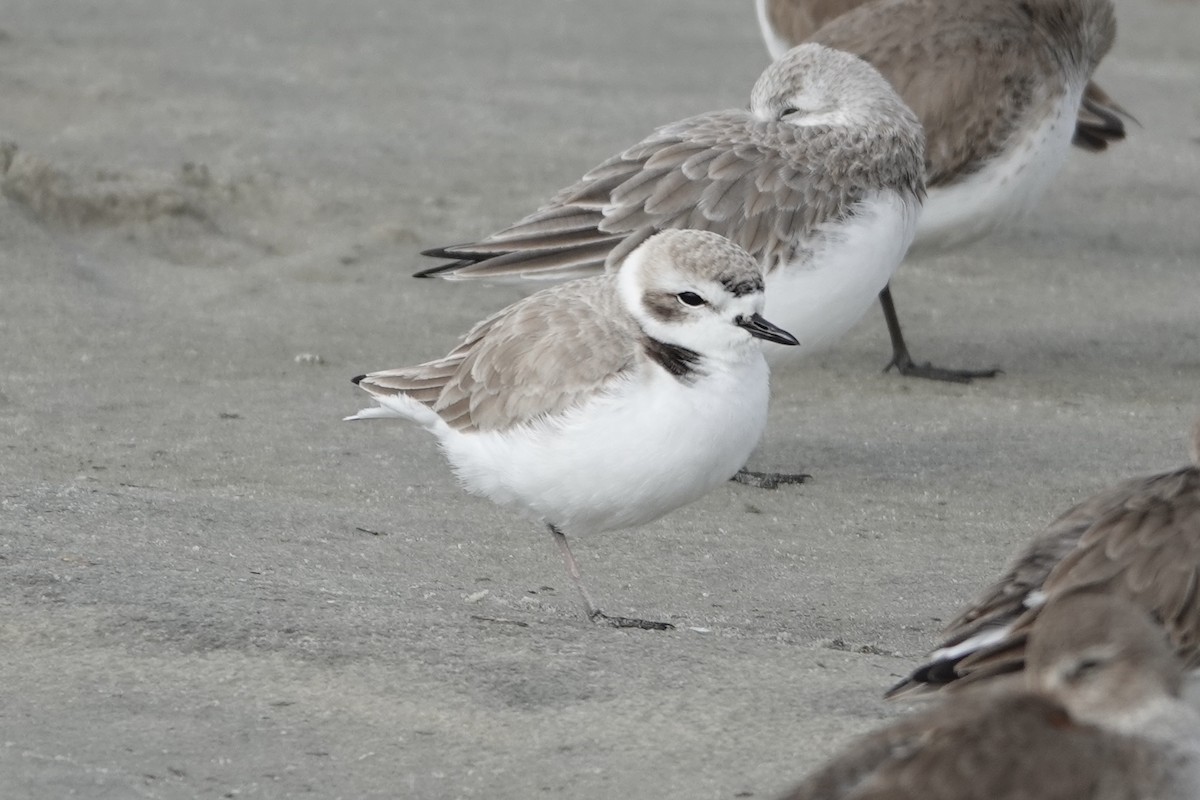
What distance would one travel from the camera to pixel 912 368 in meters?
7.30

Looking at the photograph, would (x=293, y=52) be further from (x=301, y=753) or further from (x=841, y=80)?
(x=301, y=753)

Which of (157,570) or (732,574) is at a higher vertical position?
(157,570)

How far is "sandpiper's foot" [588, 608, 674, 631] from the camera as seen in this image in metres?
4.50

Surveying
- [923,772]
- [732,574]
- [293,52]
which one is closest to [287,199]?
[293,52]

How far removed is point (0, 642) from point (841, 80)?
397 cm

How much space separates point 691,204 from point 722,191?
114 millimetres

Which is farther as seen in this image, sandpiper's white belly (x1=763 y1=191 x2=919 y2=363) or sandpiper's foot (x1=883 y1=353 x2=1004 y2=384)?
sandpiper's foot (x1=883 y1=353 x2=1004 y2=384)

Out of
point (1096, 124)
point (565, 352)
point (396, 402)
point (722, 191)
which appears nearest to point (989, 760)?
point (565, 352)

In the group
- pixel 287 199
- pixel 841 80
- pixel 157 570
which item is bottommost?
pixel 287 199

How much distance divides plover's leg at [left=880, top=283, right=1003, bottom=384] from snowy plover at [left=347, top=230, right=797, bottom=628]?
7.91ft

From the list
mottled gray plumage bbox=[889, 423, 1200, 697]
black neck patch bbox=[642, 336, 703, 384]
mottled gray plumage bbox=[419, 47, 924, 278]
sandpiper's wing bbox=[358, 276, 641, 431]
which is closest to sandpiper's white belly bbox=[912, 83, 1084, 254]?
mottled gray plumage bbox=[419, 47, 924, 278]

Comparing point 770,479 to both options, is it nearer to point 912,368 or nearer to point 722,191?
point 722,191

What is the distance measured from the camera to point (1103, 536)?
11.8 ft

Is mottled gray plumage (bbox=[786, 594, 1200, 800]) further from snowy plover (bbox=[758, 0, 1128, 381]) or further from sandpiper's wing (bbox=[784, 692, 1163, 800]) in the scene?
snowy plover (bbox=[758, 0, 1128, 381])
